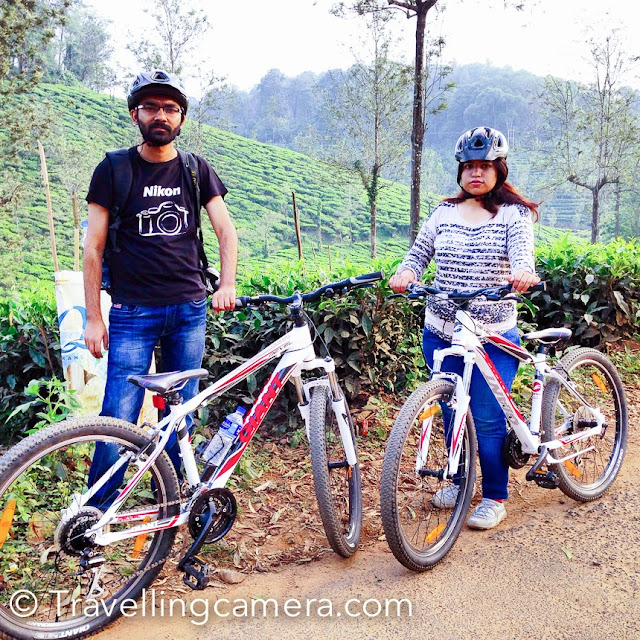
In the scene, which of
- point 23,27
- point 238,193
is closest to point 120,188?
point 23,27

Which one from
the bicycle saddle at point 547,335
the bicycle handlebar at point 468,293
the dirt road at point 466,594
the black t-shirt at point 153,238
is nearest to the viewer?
the dirt road at point 466,594

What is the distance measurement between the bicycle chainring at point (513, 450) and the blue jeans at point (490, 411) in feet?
0.09

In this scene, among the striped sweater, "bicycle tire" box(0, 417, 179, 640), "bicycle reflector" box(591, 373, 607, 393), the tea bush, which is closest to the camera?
"bicycle tire" box(0, 417, 179, 640)

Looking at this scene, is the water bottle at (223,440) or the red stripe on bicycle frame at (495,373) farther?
the red stripe on bicycle frame at (495,373)

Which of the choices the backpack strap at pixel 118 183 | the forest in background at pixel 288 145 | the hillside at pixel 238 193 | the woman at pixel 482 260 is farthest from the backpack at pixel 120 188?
the hillside at pixel 238 193

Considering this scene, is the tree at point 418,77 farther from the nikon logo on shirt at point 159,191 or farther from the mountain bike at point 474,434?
the nikon logo on shirt at point 159,191

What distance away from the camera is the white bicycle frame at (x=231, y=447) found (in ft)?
8.38

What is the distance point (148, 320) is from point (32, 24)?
20113 mm

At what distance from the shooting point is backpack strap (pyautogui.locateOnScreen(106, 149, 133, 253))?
111 inches

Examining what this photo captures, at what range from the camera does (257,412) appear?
9.93 ft

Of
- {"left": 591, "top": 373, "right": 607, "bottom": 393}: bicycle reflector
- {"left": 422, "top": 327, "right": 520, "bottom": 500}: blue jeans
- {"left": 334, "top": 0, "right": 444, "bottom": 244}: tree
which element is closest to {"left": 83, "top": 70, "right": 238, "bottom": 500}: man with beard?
{"left": 422, "top": 327, "right": 520, "bottom": 500}: blue jeans

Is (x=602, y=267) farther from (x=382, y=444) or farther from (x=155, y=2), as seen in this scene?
(x=155, y=2)

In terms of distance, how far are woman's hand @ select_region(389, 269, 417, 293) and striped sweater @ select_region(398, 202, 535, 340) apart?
67mm

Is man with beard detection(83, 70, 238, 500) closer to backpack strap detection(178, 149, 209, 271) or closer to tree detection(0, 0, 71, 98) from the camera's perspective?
backpack strap detection(178, 149, 209, 271)
